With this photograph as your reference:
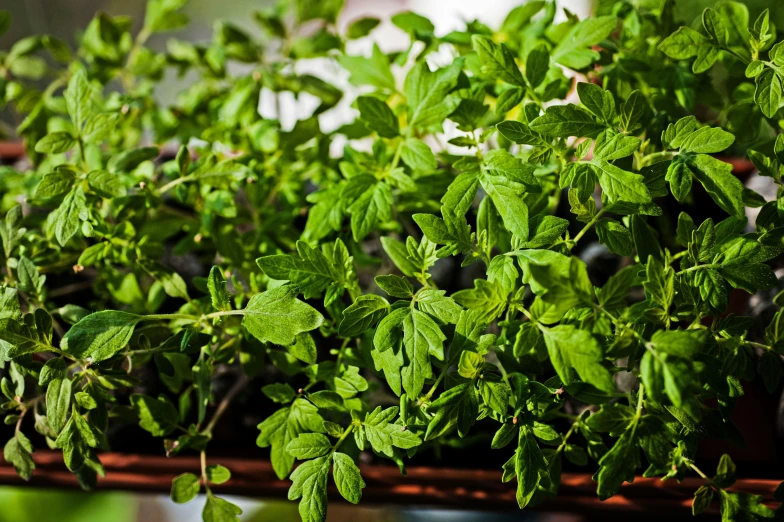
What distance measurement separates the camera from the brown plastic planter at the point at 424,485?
2.17 feet

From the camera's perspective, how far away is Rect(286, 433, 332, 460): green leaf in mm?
560

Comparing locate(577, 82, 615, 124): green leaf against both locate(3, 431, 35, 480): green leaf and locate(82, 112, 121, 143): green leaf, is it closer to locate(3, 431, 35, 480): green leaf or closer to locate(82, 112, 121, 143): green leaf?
locate(82, 112, 121, 143): green leaf

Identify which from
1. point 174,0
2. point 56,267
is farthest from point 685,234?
point 174,0

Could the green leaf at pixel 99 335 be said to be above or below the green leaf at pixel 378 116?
below

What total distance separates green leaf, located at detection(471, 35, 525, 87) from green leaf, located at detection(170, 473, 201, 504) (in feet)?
1.71

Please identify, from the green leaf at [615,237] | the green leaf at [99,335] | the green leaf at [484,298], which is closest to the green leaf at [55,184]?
the green leaf at [99,335]

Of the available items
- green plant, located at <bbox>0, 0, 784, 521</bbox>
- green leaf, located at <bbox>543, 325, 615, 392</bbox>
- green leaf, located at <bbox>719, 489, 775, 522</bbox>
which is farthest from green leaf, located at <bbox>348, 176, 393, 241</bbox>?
green leaf, located at <bbox>719, 489, 775, 522</bbox>

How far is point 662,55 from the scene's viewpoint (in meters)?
0.70

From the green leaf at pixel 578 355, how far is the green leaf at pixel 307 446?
235 mm

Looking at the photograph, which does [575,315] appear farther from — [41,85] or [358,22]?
[41,85]

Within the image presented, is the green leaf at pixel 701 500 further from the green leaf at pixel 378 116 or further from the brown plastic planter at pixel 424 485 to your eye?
the green leaf at pixel 378 116

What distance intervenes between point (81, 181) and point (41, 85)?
1.51 m

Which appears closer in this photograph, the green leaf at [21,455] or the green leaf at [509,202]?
the green leaf at [509,202]

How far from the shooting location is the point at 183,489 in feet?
2.10
